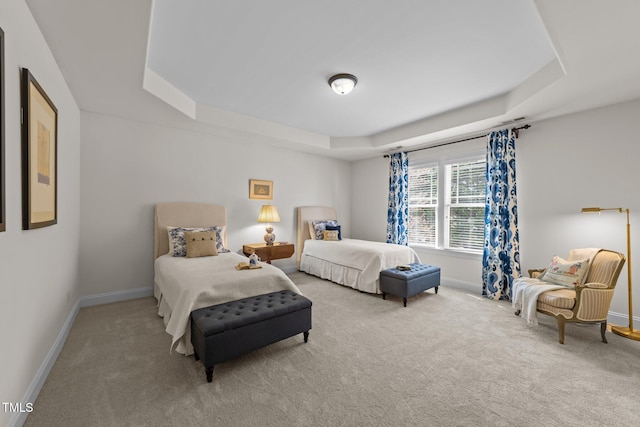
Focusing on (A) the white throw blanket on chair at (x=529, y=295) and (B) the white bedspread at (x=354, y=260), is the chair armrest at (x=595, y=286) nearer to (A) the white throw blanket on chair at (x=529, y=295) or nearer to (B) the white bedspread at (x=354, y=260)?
(A) the white throw blanket on chair at (x=529, y=295)

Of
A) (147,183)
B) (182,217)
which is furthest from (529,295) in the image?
(147,183)

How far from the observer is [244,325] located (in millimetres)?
2092

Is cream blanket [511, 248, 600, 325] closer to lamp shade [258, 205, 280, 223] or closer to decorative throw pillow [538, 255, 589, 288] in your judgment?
decorative throw pillow [538, 255, 589, 288]

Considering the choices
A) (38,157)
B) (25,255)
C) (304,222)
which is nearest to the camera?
(25,255)

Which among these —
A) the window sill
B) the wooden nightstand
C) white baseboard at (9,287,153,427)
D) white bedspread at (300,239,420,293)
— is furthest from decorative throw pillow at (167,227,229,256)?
the window sill

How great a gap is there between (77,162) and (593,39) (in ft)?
16.7

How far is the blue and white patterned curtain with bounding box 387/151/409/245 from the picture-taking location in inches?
206

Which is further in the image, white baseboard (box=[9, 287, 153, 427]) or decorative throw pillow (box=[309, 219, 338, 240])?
decorative throw pillow (box=[309, 219, 338, 240])

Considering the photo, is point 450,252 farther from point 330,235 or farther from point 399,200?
point 330,235

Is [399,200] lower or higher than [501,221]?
higher

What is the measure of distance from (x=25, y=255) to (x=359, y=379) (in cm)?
238

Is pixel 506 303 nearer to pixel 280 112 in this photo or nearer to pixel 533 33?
pixel 533 33

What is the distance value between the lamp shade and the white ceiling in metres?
1.53

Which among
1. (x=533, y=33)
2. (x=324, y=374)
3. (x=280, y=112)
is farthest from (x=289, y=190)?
(x=533, y=33)
